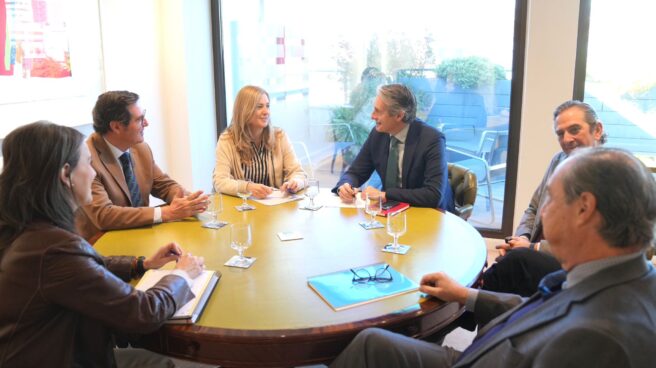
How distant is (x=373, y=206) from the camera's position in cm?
240

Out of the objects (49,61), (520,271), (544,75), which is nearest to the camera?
(520,271)

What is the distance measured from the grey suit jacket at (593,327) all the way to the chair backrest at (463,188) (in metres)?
1.70

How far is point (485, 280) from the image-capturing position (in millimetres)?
2232

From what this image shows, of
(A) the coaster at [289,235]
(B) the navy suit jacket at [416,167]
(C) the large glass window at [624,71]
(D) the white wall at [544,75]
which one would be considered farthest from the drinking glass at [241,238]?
(C) the large glass window at [624,71]

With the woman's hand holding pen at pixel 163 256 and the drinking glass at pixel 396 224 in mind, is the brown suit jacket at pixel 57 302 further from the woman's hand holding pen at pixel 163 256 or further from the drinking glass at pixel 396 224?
the drinking glass at pixel 396 224

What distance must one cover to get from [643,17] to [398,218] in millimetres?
2773

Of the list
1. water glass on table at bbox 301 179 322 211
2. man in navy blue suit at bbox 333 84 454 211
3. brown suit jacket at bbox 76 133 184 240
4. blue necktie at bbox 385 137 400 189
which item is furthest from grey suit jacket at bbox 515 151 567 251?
brown suit jacket at bbox 76 133 184 240

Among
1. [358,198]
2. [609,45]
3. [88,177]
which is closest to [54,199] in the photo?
[88,177]

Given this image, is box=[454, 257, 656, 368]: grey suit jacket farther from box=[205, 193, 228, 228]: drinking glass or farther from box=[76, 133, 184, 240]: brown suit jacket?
box=[76, 133, 184, 240]: brown suit jacket

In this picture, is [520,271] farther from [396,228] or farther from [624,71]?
[624,71]

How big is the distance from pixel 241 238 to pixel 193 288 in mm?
281

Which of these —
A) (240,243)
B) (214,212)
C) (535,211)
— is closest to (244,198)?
(214,212)

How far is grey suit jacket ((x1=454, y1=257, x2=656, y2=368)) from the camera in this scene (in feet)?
3.27

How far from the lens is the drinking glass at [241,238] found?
180cm
